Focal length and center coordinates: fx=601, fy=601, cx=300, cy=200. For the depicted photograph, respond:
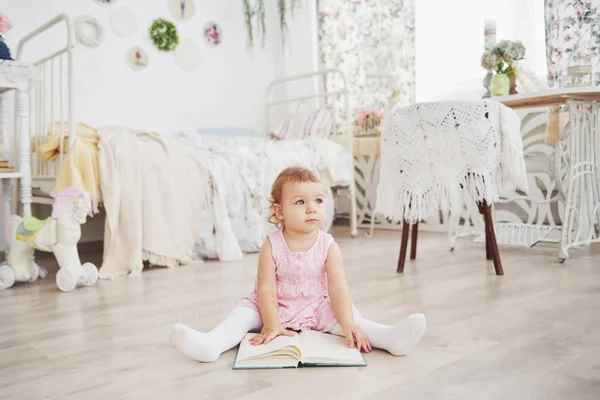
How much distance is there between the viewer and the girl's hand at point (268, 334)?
131cm

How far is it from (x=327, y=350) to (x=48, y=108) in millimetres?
2755

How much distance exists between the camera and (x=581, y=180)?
2.63m

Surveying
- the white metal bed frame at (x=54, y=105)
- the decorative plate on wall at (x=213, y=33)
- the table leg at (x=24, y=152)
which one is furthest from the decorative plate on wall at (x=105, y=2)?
the table leg at (x=24, y=152)

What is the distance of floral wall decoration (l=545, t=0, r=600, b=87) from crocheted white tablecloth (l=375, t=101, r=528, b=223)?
115 centimetres

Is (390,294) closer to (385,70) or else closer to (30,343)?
(30,343)

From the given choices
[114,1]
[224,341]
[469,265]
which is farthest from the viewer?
[114,1]

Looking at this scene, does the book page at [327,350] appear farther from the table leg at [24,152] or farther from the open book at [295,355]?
the table leg at [24,152]

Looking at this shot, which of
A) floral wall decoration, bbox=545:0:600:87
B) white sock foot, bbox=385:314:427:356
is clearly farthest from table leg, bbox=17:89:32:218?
floral wall decoration, bbox=545:0:600:87

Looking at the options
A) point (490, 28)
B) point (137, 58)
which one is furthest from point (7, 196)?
point (490, 28)

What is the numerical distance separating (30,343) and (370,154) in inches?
112

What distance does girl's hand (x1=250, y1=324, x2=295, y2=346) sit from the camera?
131cm

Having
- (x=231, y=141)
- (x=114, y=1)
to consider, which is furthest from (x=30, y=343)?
(x=114, y=1)

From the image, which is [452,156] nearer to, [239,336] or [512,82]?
[512,82]

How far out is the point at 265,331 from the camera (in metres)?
1.35
